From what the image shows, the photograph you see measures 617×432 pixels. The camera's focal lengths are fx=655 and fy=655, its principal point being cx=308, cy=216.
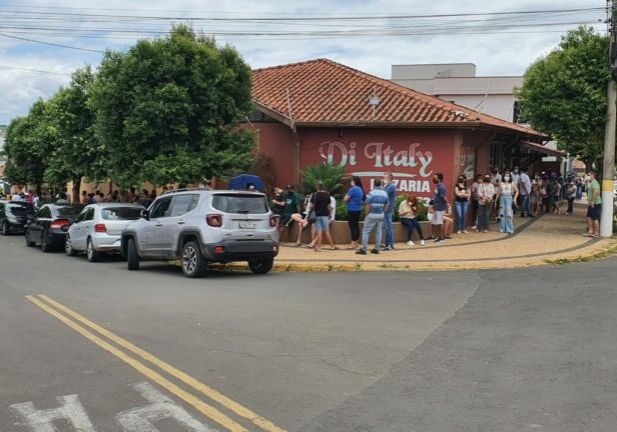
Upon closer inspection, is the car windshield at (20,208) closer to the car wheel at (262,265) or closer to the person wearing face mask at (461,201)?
the car wheel at (262,265)

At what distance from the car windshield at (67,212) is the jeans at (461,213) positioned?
12.0 meters

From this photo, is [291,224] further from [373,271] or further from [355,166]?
[373,271]

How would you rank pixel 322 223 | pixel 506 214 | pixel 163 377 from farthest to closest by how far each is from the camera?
1. pixel 506 214
2. pixel 322 223
3. pixel 163 377

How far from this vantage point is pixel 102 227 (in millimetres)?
17047

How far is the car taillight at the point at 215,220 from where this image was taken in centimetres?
1274

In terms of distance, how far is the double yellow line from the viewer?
487cm

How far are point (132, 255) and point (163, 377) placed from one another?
951cm

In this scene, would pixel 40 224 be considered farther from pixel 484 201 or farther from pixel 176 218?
pixel 484 201

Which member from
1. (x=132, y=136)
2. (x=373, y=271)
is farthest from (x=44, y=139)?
(x=373, y=271)

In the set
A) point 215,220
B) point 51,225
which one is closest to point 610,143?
point 215,220

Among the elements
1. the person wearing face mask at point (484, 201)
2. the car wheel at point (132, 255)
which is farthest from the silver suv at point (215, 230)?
the person wearing face mask at point (484, 201)

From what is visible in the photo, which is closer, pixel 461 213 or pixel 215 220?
pixel 215 220

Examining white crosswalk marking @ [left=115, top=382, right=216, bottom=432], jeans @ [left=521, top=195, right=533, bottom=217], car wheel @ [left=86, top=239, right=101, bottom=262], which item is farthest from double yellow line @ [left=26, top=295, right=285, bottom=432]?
jeans @ [left=521, top=195, right=533, bottom=217]

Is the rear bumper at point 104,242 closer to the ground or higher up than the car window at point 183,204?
closer to the ground
